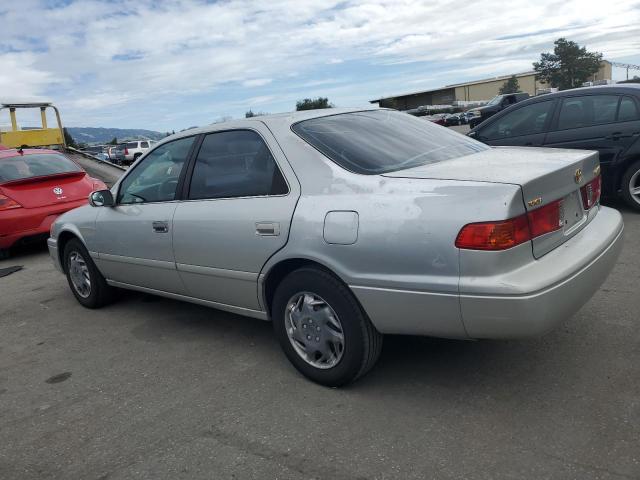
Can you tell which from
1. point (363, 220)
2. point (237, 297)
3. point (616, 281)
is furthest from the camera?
point (616, 281)

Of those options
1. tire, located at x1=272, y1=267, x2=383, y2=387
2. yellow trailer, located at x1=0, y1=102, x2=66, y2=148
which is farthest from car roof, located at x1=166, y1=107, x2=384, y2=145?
yellow trailer, located at x1=0, y1=102, x2=66, y2=148

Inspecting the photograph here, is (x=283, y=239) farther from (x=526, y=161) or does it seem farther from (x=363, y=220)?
(x=526, y=161)

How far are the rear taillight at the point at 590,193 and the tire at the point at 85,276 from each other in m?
3.92

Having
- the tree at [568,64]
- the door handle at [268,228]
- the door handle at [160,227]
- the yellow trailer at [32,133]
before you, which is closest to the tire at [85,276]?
the door handle at [160,227]

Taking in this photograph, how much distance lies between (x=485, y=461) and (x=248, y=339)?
209 cm

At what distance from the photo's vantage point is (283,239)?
317cm

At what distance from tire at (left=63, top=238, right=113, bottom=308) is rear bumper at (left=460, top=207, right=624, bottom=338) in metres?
3.57

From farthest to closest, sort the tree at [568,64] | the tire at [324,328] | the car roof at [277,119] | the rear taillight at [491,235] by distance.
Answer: the tree at [568,64] → the car roof at [277,119] → the tire at [324,328] → the rear taillight at [491,235]

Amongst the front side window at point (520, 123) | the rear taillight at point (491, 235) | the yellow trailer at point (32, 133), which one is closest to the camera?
the rear taillight at point (491, 235)

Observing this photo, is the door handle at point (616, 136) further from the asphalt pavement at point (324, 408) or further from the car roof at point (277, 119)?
the car roof at point (277, 119)

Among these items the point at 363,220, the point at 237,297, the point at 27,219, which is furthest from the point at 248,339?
the point at 27,219

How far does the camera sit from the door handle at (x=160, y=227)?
13.1ft

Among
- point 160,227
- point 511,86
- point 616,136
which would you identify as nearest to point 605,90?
point 616,136

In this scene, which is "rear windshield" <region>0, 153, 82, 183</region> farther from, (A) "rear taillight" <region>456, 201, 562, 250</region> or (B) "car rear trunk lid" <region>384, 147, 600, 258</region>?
(A) "rear taillight" <region>456, 201, 562, 250</region>
